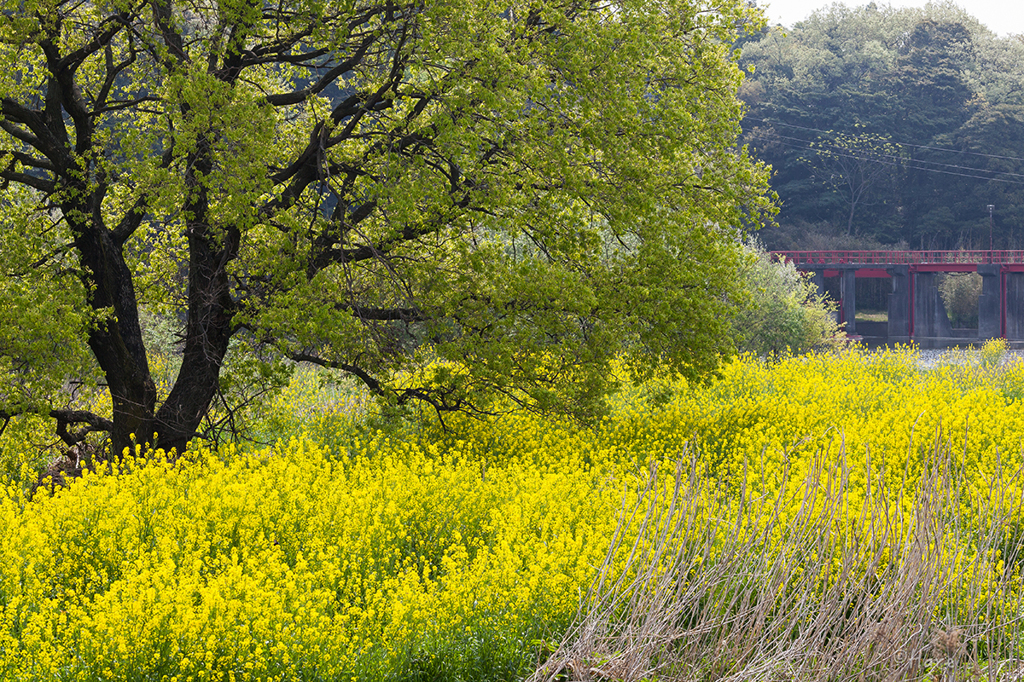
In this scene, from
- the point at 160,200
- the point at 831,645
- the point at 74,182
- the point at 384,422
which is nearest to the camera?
the point at 831,645

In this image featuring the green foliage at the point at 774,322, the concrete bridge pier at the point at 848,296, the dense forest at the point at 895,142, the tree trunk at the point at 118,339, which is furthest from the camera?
the dense forest at the point at 895,142

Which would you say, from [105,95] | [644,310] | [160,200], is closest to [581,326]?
[644,310]

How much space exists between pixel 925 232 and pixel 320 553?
58259 millimetres

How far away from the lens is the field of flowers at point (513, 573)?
4723mm

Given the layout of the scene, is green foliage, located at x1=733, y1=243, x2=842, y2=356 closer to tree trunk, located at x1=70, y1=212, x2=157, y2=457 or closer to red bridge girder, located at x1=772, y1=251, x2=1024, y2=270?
tree trunk, located at x1=70, y1=212, x2=157, y2=457

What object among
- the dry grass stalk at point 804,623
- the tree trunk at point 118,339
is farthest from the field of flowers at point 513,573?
the tree trunk at point 118,339

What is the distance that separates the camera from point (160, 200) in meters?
9.13

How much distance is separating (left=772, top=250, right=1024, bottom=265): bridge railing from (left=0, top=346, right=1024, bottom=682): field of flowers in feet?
130

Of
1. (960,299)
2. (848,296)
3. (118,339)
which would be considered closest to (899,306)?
(848,296)

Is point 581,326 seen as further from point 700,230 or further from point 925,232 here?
point 925,232

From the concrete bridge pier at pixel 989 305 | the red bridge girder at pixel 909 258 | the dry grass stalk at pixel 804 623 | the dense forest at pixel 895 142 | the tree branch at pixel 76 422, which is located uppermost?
the dense forest at pixel 895 142

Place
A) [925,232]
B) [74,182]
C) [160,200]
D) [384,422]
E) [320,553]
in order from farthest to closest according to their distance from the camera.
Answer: [925,232] → [384,422] → [74,182] → [160,200] → [320,553]

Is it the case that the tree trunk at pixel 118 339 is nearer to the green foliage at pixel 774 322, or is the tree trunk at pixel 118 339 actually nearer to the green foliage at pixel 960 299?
the green foliage at pixel 774 322

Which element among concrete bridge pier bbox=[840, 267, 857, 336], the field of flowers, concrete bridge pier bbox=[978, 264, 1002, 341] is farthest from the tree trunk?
concrete bridge pier bbox=[978, 264, 1002, 341]
